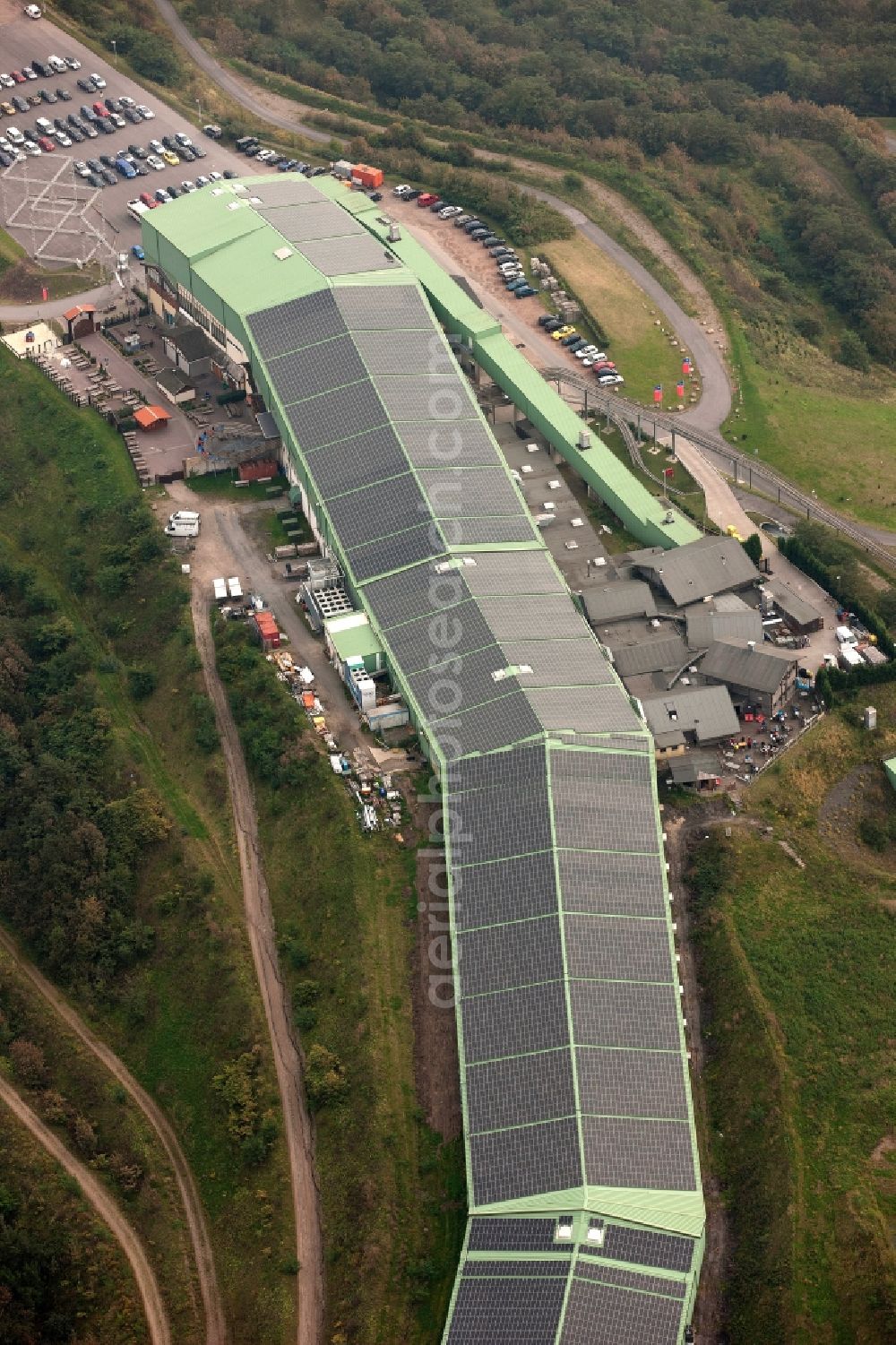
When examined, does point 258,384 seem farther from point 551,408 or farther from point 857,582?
point 857,582

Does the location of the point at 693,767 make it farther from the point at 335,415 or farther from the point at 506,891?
the point at 335,415

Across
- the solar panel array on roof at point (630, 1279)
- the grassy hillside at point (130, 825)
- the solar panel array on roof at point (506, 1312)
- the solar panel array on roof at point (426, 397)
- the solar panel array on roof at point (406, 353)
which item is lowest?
the grassy hillside at point (130, 825)

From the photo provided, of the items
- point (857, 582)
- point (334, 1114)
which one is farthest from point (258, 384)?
point (334, 1114)

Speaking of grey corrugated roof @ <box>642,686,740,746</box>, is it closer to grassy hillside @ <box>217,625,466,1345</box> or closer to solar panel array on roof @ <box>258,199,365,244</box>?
grassy hillside @ <box>217,625,466,1345</box>

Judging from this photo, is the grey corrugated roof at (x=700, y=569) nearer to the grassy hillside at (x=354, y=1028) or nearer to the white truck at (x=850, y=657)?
the white truck at (x=850, y=657)

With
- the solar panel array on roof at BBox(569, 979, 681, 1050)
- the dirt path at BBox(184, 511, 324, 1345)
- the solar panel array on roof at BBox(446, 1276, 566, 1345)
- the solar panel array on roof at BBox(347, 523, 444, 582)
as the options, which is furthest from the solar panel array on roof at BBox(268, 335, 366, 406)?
the solar panel array on roof at BBox(446, 1276, 566, 1345)

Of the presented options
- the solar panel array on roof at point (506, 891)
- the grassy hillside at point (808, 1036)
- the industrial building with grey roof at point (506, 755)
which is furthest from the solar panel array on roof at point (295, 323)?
the solar panel array on roof at point (506, 891)

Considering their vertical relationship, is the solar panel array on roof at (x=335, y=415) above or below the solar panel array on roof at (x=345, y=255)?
below
